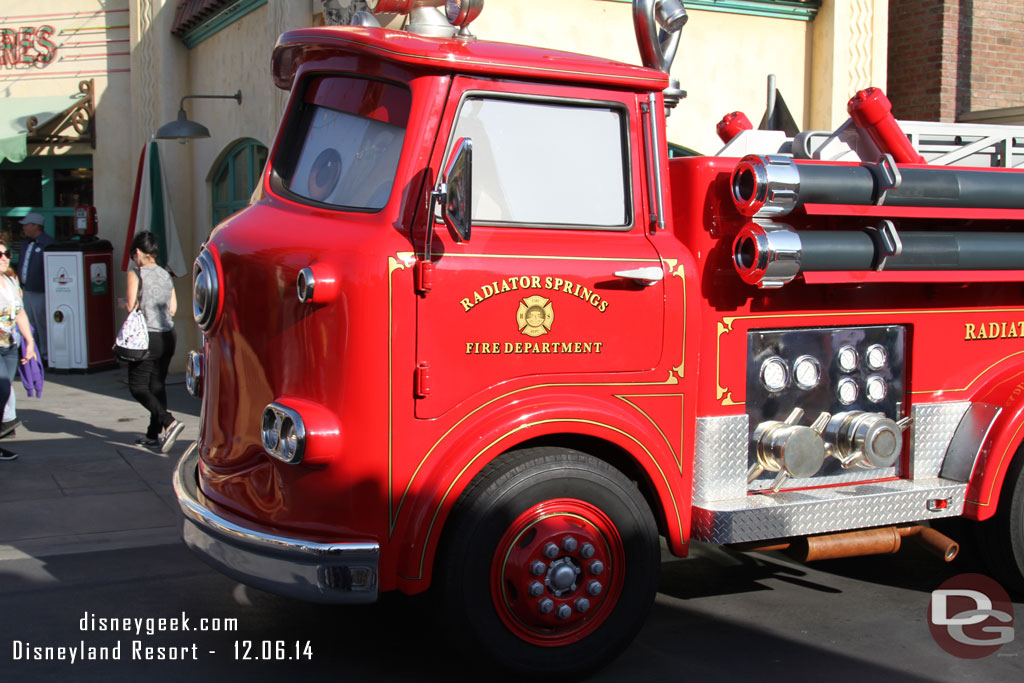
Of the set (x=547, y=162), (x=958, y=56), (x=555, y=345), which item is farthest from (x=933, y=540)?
(x=958, y=56)

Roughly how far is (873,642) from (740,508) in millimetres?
986

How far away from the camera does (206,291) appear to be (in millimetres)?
4152

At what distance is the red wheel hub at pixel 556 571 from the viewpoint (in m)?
3.92

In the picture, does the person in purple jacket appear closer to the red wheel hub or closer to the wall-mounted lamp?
the wall-mounted lamp

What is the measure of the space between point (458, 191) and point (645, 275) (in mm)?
893

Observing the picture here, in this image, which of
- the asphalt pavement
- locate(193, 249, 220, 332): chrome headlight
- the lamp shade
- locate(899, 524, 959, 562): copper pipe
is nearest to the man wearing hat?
the asphalt pavement

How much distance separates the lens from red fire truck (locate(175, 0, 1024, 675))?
149 inches

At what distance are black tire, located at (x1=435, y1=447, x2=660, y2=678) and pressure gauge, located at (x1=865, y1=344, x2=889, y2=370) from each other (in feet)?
4.37

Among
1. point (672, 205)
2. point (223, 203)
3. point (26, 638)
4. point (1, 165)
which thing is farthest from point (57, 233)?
point (672, 205)

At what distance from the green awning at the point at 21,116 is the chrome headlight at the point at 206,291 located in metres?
11.1

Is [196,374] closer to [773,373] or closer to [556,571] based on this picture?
[556,571]

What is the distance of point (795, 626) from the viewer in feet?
15.8

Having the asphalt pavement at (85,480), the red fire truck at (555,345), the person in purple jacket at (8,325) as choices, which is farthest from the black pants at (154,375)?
the red fire truck at (555,345)

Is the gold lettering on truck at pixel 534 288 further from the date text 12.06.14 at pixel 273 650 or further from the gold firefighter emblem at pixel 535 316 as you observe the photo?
the date text 12.06.14 at pixel 273 650
